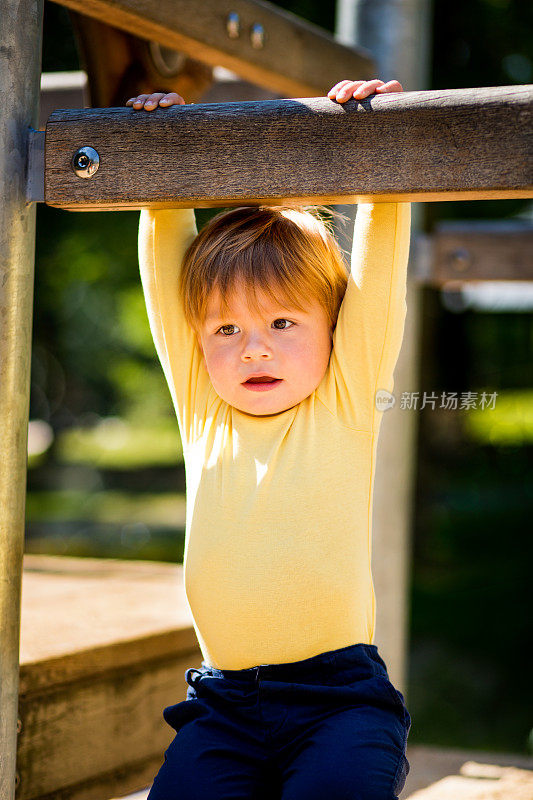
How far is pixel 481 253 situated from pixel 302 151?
2274 mm

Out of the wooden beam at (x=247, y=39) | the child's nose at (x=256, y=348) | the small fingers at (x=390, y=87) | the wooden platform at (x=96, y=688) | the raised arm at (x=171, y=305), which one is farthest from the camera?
the wooden platform at (x=96, y=688)

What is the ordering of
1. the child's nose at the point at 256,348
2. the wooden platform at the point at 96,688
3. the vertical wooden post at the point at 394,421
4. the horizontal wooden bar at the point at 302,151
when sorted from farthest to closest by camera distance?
the vertical wooden post at the point at 394,421 → the wooden platform at the point at 96,688 → the child's nose at the point at 256,348 → the horizontal wooden bar at the point at 302,151

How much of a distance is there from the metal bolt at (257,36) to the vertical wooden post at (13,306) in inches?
41.7

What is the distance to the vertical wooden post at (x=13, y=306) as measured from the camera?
173cm

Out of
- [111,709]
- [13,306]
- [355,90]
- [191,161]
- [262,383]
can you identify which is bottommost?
Answer: [111,709]

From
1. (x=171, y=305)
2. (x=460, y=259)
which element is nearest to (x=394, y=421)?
(x=460, y=259)

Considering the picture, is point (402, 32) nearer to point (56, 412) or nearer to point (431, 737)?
point (431, 737)

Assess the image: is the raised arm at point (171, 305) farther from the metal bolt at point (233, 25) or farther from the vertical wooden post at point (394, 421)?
the vertical wooden post at point (394, 421)

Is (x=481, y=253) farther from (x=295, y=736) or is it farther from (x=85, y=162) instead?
(x=295, y=736)

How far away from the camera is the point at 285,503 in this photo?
5.76 ft

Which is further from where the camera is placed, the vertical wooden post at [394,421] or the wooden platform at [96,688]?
the vertical wooden post at [394,421]

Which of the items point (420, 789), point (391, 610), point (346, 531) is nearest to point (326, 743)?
point (346, 531)

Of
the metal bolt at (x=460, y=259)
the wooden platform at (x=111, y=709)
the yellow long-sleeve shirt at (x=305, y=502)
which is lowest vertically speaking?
the wooden platform at (x=111, y=709)

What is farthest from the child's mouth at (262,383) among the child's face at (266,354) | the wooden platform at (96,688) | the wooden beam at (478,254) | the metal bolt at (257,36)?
the wooden beam at (478,254)
